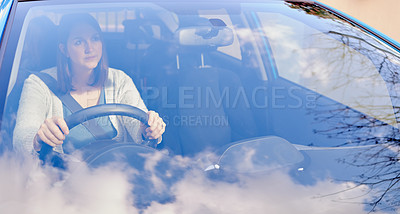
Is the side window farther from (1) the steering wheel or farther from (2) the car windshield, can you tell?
(1) the steering wheel

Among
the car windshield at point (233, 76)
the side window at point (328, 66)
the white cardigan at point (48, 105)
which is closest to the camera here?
the white cardigan at point (48, 105)

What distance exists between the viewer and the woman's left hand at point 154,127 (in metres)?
1.69

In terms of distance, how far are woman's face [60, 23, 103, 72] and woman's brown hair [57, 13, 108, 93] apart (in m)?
0.01

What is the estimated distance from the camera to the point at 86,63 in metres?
1.84

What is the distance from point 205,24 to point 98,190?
952mm

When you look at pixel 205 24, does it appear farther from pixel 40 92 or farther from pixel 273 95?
pixel 40 92

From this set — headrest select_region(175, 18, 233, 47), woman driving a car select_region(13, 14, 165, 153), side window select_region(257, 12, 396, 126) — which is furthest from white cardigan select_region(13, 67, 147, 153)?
side window select_region(257, 12, 396, 126)

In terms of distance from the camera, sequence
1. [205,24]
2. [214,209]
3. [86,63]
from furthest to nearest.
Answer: [205,24] < [86,63] < [214,209]

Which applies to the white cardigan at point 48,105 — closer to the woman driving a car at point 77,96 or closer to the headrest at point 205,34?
the woman driving a car at point 77,96

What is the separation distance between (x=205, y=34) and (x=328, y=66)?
0.52 metres

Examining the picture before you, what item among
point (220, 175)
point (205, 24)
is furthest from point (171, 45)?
point (220, 175)

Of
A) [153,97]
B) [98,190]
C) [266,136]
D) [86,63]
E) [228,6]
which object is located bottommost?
[98,190]

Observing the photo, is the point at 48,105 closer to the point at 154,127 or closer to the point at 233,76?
the point at 154,127

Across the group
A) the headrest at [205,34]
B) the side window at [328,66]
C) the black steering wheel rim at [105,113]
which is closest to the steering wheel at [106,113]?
the black steering wheel rim at [105,113]
